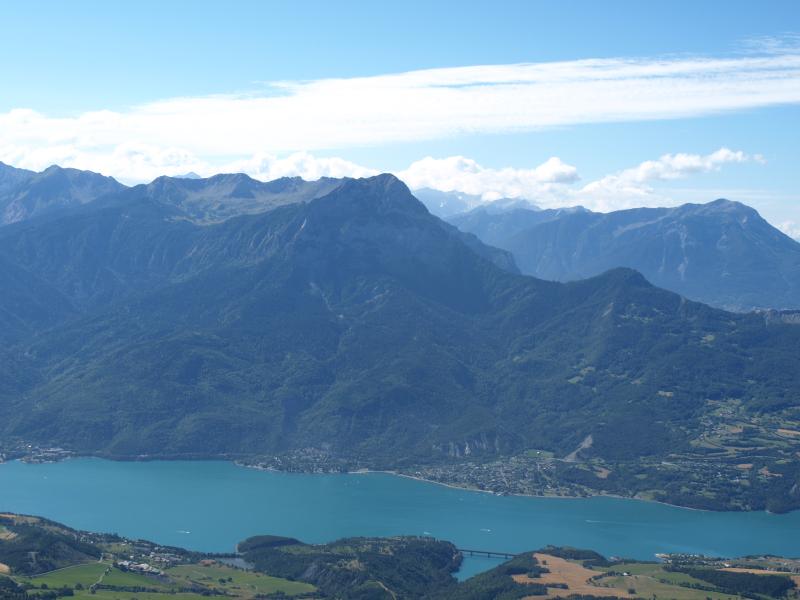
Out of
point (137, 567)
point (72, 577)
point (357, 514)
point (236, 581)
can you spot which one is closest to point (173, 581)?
point (137, 567)

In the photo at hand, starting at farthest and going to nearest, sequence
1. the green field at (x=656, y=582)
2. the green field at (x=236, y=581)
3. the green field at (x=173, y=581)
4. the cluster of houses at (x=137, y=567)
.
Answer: the cluster of houses at (x=137, y=567), the green field at (x=236, y=581), the green field at (x=656, y=582), the green field at (x=173, y=581)

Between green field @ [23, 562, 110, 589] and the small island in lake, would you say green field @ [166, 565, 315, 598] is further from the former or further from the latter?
green field @ [23, 562, 110, 589]

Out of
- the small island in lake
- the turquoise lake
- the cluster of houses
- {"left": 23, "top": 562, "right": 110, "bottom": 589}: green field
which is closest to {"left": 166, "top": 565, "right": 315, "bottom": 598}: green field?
the small island in lake

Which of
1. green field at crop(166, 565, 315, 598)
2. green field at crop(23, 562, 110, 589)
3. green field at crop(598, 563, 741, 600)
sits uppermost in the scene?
green field at crop(598, 563, 741, 600)

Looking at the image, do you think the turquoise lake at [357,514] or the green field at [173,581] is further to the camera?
the turquoise lake at [357,514]

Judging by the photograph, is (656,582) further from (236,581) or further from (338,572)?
(236,581)

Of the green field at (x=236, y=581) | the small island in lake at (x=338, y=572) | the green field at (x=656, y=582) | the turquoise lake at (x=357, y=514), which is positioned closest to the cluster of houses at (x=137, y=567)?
the small island in lake at (x=338, y=572)

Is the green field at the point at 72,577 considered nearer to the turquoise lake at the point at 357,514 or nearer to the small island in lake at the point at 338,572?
the small island in lake at the point at 338,572

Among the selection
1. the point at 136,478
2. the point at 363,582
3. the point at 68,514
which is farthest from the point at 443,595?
the point at 136,478

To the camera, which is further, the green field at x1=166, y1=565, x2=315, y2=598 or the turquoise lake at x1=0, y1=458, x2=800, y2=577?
the turquoise lake at x1=0, y1=458, x2=800, y2=577

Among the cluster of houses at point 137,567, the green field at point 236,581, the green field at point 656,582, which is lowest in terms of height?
the green field at point 236,581

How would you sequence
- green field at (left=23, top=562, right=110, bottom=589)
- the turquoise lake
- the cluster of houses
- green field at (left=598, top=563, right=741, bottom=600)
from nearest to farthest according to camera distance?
green field at (left=23, top=562, right=110, bottom=589), green field at (left=598, top=563, right=741, bottom=600), the cluster of houses, the turquoise lake
